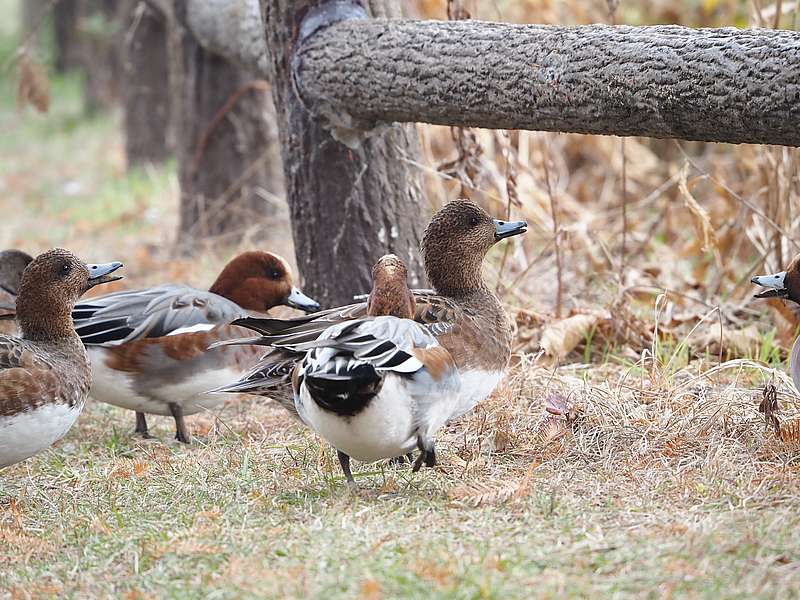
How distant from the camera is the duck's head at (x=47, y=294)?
406 cm

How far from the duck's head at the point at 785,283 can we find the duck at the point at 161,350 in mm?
2098

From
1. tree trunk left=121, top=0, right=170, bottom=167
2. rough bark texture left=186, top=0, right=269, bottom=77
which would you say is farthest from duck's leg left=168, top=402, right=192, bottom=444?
tree trunk left=121, top=0, right=170, bottom=167

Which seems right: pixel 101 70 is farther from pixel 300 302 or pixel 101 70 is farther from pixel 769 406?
pixel 769 406

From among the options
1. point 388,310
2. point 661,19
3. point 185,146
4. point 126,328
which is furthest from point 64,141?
point 388,310

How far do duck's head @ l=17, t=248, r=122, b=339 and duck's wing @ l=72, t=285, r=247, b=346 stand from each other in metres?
0.50

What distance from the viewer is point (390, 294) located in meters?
3.64

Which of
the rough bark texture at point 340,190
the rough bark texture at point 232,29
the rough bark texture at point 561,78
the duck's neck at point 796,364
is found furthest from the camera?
the rough bark texture at point 232,29

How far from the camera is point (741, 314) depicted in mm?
5840

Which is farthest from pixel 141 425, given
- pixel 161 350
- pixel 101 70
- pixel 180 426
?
pixel 101 70

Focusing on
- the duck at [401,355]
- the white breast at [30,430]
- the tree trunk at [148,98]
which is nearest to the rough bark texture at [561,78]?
the duck at [401,355]

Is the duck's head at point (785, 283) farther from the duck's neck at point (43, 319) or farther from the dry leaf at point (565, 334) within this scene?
the duck's neck at point (43, 319)

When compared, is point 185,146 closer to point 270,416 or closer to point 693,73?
point 270,416

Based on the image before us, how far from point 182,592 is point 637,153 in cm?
690

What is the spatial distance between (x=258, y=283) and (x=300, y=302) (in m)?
0.23
